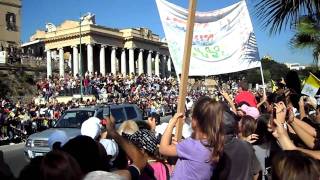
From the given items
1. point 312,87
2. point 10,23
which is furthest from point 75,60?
point 312,87

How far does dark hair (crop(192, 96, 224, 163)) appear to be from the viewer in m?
3.78

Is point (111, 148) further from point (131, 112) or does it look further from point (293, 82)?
point (131, 112)

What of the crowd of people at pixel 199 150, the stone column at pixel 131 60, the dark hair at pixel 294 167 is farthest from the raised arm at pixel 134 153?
the stone column at pixel 131 60

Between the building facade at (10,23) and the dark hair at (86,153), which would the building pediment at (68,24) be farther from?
the dark hair at (86,153)

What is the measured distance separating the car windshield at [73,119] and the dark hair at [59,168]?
11.0 meters

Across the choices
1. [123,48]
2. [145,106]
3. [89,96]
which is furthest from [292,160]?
[123,48]

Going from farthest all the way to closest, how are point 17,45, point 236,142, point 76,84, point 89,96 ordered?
1. point 17,45
2. point 76,84
3. point 89,96
4. point 236,142

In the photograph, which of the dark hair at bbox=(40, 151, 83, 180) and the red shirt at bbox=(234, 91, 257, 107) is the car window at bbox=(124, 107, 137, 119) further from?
the dark hair at bbox=(40, 151, 83, 180)

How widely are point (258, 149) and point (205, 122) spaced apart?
79.2 inches

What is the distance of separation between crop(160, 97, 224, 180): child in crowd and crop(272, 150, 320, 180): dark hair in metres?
0.69

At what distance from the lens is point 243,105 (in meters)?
7.05

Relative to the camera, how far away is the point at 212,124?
3785mm

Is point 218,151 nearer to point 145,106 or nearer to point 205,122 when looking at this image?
point 205,122

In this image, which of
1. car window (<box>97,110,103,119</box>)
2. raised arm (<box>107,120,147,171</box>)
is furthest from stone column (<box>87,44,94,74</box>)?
raised arm (<box>107,120,147,171</box>)
